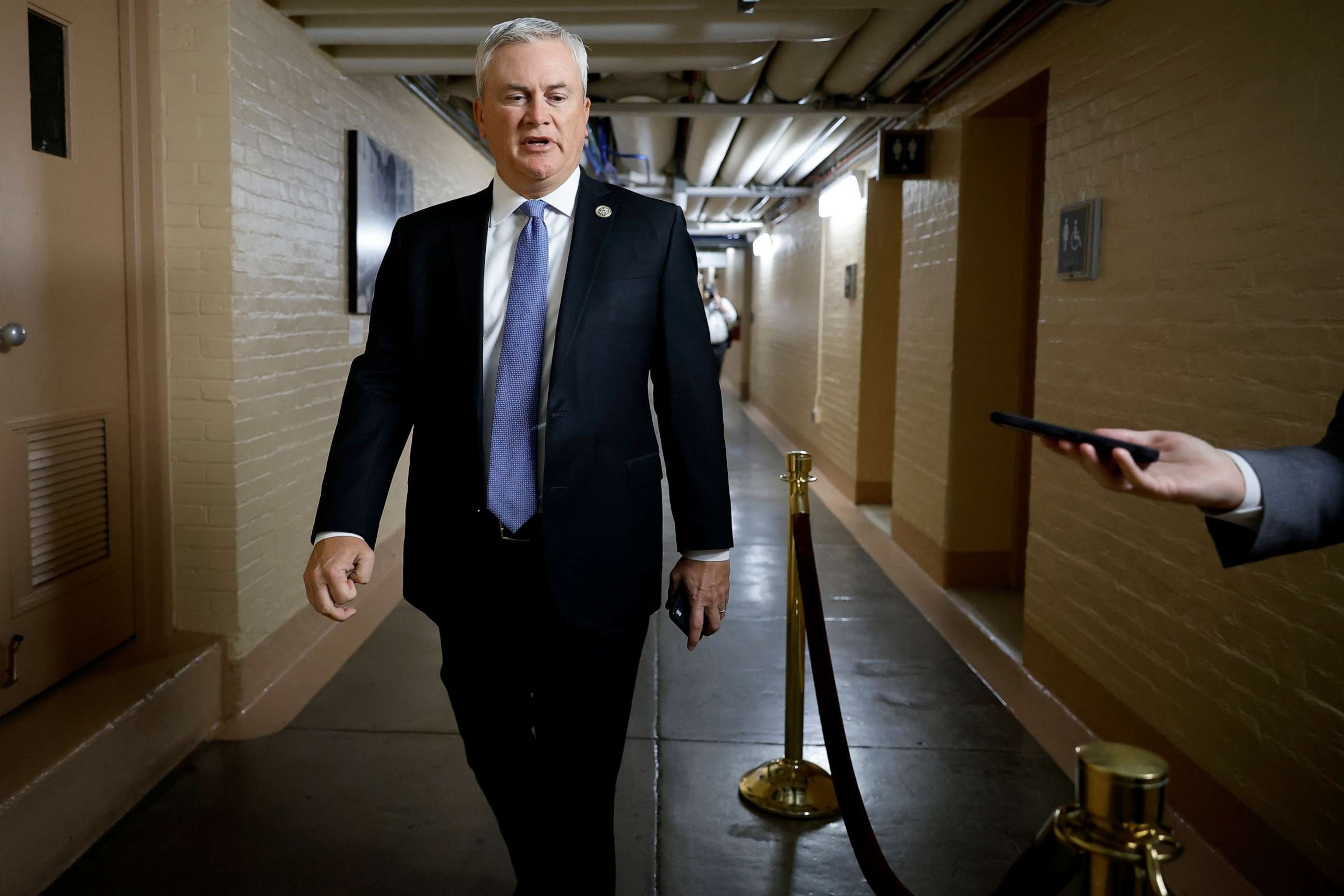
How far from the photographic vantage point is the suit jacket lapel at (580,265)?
1.78m

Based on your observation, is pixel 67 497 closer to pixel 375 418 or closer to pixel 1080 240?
pixel 375 418

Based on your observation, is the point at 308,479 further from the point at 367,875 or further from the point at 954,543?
the point at 954,543

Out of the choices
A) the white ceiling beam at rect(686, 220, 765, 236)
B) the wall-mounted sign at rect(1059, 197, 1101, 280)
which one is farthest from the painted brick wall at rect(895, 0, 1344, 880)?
the white ceiling beam at rect(686, 220, 765, 236)

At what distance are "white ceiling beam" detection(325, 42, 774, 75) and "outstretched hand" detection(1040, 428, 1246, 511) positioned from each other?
326 cm

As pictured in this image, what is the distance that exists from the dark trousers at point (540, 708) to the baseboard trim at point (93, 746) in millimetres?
1169

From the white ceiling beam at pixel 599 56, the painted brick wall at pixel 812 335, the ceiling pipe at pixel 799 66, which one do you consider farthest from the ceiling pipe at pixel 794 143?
the white ceiling beam at pixel 599 56

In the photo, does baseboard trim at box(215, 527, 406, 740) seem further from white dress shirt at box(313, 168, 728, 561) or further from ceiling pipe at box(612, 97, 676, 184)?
ceiling pipe at box(612, 97, 676, 184)

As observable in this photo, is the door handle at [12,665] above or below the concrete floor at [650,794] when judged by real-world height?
above

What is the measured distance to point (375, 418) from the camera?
6.27 feet

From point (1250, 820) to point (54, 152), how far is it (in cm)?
346

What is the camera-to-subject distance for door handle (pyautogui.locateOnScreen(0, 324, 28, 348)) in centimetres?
250

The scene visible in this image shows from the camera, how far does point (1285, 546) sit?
1.18 metres

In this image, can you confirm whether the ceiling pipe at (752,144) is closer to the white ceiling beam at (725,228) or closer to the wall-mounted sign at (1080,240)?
the wall-mounted sign at (1080,240)

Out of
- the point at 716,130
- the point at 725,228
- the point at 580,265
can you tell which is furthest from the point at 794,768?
the point at 725,228
